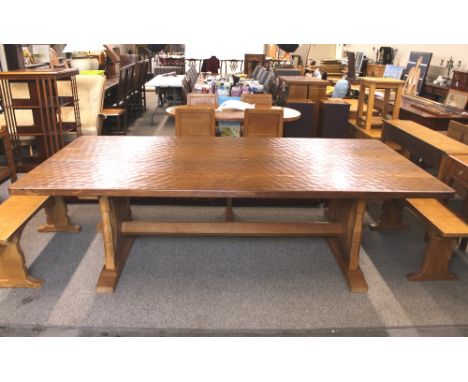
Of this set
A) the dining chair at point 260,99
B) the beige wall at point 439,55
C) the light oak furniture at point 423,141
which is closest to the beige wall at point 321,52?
the beige wall at point 439,55

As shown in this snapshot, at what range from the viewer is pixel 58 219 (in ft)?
10.7

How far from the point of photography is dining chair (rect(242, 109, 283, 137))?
3785 millimetres

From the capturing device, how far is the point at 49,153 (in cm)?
415

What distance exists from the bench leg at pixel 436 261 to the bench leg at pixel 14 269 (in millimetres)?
2574

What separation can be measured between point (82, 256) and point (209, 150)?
1.24 metres

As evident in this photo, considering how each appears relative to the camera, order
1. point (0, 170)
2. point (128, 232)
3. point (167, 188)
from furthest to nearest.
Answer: point (0, 170) < point (128, 232) < point (167, 188)

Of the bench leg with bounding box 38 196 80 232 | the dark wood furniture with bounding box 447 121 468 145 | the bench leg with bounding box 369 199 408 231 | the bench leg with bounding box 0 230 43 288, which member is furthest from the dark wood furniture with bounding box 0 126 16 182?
the dark wood furniture with bounding box 447 121 468 145

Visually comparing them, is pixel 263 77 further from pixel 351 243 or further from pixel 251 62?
pixel 351 243

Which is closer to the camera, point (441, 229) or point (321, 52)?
point (441, 229)

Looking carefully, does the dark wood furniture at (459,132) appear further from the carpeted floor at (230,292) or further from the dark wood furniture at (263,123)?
the dark wood furniture at (263,123)

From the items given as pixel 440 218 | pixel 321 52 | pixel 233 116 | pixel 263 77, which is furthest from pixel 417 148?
pixel 321 52

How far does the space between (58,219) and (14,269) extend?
796 millimetres
